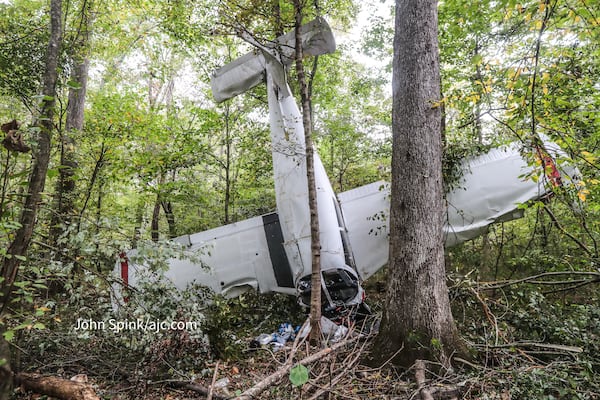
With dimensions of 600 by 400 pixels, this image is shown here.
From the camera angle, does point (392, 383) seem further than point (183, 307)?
No

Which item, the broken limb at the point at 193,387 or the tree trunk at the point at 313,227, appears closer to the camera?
the broken limb at the point at 193,387

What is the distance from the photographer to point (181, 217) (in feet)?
26.9

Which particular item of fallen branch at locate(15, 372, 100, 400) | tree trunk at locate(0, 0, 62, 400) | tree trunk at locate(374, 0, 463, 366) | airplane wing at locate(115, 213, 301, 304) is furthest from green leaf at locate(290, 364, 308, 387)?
airplane wing at locate(115, 213, 301, 304)

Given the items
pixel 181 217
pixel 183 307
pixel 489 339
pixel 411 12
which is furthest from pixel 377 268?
pixel 181 217

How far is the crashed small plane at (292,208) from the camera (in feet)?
16.2

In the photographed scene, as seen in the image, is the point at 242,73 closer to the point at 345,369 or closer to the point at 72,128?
the point at 72,128

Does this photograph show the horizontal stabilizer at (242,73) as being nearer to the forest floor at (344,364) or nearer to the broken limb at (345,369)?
the forest floor at (344,364)

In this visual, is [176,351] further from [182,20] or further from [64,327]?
[182,20]

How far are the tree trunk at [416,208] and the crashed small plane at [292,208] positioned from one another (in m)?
1.77

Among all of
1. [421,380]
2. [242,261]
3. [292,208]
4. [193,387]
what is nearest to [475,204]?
[292,208]

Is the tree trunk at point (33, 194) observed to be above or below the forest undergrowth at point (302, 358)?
above

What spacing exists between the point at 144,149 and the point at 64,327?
4.22 metres

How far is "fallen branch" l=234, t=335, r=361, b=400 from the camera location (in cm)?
237

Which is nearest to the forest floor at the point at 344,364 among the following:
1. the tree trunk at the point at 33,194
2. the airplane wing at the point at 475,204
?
the tree trunk at the point at 33,194
